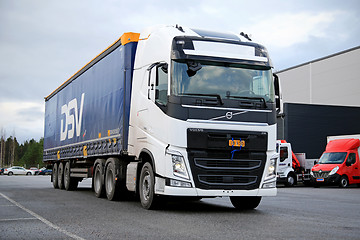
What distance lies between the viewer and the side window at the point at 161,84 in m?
10.4

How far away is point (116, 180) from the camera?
13.2 metres

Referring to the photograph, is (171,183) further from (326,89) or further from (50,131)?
(326,89)

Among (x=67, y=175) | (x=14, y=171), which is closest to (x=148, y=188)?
(x=67, y=175)

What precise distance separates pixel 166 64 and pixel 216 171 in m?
2.47

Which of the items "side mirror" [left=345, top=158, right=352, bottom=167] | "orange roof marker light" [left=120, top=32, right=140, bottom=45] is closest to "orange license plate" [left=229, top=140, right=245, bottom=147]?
"orange roof marker light" [left=120, top=32, right=140, bottom=45]

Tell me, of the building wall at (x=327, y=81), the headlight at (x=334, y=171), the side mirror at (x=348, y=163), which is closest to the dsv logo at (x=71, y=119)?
the headlight at (x=334, y=171)

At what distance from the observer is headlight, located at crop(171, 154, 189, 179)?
1007 centimetres

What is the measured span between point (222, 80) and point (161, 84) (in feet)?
4.23

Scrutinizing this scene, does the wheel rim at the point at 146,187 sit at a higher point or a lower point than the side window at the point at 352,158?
lower

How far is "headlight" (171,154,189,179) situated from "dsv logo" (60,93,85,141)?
8243mm

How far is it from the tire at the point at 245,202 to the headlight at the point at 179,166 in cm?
236

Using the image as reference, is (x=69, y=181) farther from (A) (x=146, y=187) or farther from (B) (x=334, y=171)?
(B) (x=334, y=171)

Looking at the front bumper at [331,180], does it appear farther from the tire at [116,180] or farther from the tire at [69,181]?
the tire at [116,180]

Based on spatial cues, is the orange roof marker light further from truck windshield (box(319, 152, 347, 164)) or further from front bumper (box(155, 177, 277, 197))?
truck windshield (box(319, 152, 347, 164))
